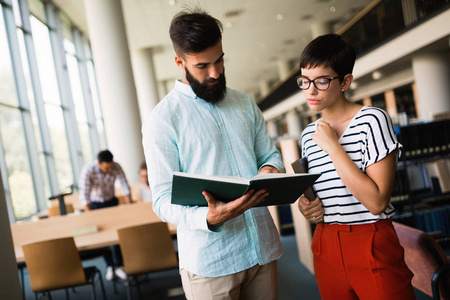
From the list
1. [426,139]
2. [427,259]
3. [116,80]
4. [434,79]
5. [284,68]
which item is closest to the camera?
[427,259]

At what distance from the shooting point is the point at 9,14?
6242 millimetres

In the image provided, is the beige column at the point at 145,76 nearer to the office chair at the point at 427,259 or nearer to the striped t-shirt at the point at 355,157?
the office chair at the point at 427,259

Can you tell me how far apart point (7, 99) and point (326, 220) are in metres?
6.05

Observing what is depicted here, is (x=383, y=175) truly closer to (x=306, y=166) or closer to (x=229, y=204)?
(x=306, y=166)

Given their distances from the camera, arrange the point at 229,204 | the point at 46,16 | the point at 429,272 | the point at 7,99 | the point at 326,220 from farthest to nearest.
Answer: the point at 46,16
the point at 7,99
the point at 429,272
the point at 326,220
the point at 229,204

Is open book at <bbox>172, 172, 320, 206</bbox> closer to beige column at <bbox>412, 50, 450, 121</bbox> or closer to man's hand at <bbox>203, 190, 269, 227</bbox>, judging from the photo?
man's hand at <bbox>203, 190, 269, 227</bbox>

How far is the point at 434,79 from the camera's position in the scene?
902 centimetres

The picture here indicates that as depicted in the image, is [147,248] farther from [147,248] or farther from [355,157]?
[355,157]

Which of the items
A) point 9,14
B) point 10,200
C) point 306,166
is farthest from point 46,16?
point 306,166

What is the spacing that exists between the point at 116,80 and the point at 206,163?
6.31 m

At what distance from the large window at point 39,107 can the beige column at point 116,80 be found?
1.22 m

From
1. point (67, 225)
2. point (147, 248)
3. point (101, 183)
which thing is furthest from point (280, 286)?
point (101, 183)

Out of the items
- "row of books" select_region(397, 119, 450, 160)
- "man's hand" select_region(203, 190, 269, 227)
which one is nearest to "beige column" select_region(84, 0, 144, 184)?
"row of books" select_region(397, 119, 450, 160)

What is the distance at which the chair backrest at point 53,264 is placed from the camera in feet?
10.2
